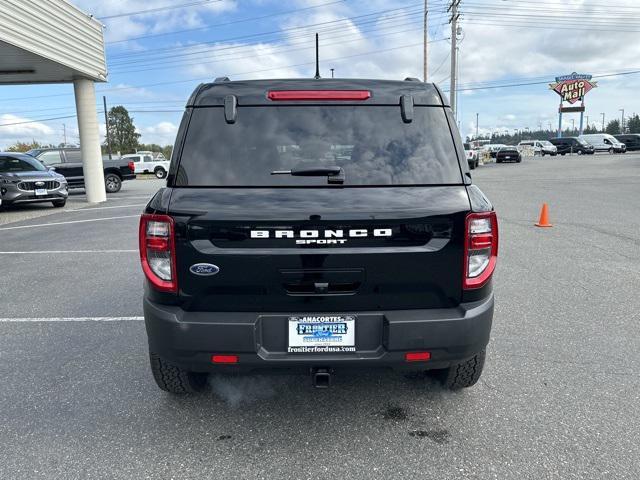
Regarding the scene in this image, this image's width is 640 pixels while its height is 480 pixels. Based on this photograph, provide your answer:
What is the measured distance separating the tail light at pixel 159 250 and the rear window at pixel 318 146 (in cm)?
25

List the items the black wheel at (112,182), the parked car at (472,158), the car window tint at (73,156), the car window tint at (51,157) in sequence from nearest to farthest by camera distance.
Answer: the parked car at (472,158) < the car window tint at (51,157) < the car window tint at (73,156) < the black wheel at (112,182)

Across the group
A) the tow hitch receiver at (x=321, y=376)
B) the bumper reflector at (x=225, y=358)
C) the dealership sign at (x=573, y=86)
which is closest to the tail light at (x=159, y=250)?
the bumper reflector at (x=225, y=358)

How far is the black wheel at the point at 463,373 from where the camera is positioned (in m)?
3.07

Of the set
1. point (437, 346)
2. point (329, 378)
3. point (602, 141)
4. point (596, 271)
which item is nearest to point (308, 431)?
point (329, 378)

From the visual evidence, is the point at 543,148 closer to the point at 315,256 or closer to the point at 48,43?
the point at 48,43

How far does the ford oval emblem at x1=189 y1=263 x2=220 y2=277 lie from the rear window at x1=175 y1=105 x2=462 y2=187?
44 centimetres

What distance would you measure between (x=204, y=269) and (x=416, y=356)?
3.86ft

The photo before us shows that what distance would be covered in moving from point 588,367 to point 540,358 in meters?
0.33

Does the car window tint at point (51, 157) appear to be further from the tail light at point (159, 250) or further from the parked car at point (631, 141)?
the parked car at point (631, 141)

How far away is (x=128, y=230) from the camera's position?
1036 cm

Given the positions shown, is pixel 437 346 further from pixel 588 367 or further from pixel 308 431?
pixel 588 367

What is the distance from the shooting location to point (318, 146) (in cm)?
274

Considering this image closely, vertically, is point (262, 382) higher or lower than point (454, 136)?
lower

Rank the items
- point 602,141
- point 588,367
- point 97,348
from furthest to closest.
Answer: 1. point 602,141
2. point 97,348
3. point 588,367
